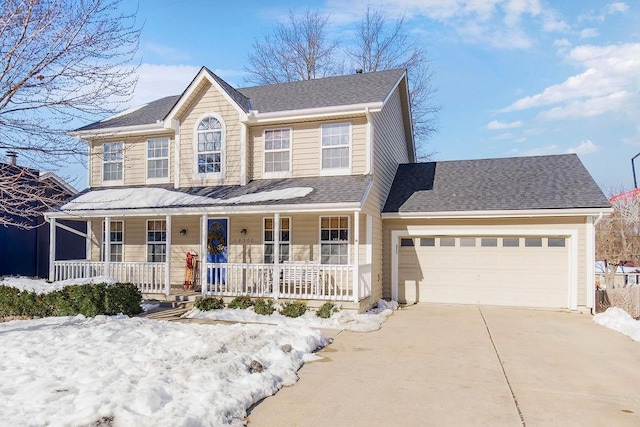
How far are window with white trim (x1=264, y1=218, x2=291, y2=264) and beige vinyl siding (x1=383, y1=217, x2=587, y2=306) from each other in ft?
9.74

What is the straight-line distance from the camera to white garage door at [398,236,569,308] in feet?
39.1

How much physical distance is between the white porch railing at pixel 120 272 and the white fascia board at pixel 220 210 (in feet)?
4.67

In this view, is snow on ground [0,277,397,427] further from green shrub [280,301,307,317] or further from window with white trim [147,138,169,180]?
window with white trim [147,138,169,180]

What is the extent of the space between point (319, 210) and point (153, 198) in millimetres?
5222

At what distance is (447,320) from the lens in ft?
33.6

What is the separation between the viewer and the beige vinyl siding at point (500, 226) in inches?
456

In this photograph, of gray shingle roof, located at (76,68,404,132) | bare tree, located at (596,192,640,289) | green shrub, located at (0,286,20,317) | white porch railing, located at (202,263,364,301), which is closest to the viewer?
green shrub, located at (0,286,20,317)

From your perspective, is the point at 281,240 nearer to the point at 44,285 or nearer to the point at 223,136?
the point at 223,136

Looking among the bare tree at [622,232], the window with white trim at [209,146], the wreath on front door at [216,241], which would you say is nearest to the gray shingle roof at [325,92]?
the window with white trim at [209,146]

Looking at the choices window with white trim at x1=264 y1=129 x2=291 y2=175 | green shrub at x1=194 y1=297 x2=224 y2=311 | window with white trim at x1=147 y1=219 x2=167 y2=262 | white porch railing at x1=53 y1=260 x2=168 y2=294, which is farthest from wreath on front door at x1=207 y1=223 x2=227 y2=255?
green shrub at x1=194 y1=297 x2=224 y2=311

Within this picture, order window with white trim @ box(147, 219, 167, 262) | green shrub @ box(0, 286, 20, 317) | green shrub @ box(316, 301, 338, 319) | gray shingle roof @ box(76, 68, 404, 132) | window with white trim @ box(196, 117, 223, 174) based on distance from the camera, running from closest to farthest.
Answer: green shrub @ box(0, 286, 20, 317) < green shrub @ box(316, 301, 338, 319) < gray shingle roof @ box(76, 68, 404, 132) < window with white trim @ box(196, 117, 223, 174) < window with white trim @ box(147, 219, 167, 262)

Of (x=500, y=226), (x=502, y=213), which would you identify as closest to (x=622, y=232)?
(x=500, y=226)

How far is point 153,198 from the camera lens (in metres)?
12.6

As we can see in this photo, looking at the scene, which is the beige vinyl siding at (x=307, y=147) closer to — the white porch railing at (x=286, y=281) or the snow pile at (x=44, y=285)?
the white porch railing at (x=286, y=281)
